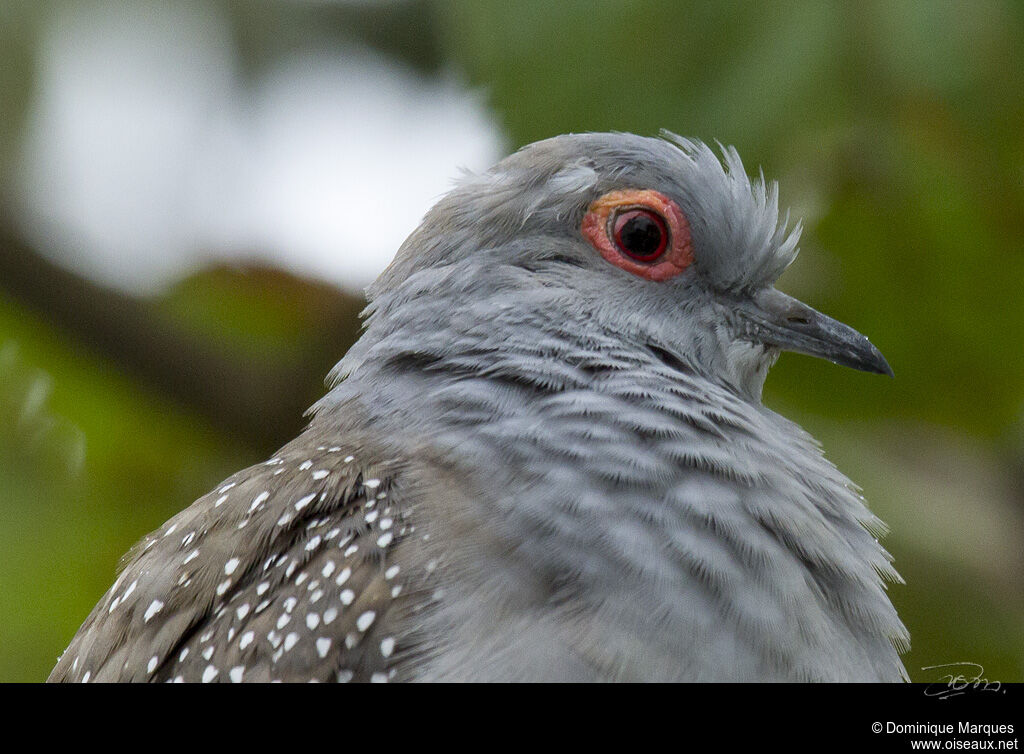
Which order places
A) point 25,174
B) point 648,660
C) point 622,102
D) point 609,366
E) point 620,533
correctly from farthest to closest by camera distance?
point 25,174 < point 622,102 < point 609,366 < point 620,533 < point 648,660

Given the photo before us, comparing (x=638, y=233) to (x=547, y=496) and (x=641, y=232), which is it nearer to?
(x=641, y=232)

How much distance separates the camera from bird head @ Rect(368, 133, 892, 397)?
425 cm

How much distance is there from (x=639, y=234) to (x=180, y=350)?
2.13 meters

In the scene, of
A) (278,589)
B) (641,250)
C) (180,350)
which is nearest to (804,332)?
(641,250)

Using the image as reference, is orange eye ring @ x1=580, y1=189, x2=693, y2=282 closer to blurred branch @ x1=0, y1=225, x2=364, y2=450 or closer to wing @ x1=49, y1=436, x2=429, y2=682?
wing @ x1=49, y1=436, x2=429, y2=682

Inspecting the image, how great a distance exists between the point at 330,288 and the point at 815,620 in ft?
9.40

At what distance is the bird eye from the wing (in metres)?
1.31

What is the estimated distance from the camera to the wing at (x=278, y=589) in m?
3.20

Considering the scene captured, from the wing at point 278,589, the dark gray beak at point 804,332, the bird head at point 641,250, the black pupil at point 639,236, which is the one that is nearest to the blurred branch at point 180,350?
the bird head at point 641,250

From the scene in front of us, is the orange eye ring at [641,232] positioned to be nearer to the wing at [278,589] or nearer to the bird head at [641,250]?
the bird head at [641,250]

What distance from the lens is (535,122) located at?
166 inches

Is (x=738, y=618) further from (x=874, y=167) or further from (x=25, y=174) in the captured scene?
(x=25, y=174)

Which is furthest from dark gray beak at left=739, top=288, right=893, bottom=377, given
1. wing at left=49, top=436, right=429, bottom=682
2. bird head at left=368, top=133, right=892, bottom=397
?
wing at left=49, top=436, right=429, bottom=682

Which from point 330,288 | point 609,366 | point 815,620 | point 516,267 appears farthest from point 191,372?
point 815,620
